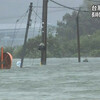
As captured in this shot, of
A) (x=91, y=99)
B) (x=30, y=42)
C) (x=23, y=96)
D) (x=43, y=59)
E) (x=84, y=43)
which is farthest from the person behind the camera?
(x=84, y=43)

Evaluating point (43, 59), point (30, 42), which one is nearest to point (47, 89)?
point (43, 59)

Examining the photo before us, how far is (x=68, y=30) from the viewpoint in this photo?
6737 inches

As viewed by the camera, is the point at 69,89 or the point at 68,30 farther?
the point at 68,30

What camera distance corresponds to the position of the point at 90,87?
1351 cm

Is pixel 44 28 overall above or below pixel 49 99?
above

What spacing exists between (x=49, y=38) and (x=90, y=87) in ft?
399

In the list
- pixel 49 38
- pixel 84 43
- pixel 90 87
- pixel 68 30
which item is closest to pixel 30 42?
pixel 49 38

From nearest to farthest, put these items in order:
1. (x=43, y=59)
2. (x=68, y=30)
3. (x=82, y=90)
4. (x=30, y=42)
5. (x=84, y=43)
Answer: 1. (x=82, y=90)
2. (x=43, y=59)
3. (x=30, y=42)
4. (x=84, y=43)
5. (x=68, y=30)

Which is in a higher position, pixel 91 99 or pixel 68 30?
pixel 68 30

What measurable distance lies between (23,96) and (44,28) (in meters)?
29.7

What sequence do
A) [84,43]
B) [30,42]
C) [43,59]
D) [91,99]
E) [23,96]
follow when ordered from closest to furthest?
[91,99] < [23,96] < [43,59] < [30,42] < [84,43]

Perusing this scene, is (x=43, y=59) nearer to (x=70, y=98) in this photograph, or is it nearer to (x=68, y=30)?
(x=70, y=98)

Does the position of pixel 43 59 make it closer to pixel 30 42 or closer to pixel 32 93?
pixel 32 93

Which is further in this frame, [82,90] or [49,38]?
[49,38]
